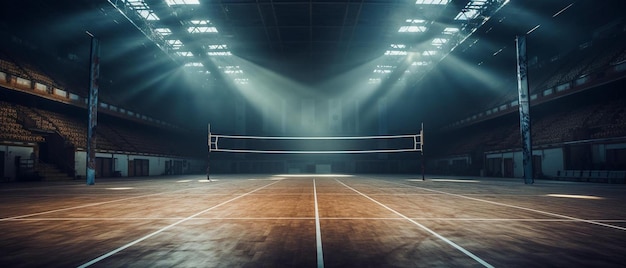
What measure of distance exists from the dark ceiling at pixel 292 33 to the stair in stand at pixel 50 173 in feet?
33.9

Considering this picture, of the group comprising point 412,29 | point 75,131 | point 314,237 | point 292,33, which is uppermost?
point 412,29

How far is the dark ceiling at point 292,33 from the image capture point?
25.6 metres

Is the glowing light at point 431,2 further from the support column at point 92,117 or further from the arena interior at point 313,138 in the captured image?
the support column at point 92,117

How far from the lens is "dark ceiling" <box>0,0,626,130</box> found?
25.6 m

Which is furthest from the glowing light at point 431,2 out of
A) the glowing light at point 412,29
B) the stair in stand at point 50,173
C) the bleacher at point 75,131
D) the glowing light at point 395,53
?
the stair in stand at point 50,173

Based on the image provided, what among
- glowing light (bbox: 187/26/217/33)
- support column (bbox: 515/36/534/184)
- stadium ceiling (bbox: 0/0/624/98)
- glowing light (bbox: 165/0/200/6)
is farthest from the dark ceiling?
support column (bbox: 515/36/534/184)

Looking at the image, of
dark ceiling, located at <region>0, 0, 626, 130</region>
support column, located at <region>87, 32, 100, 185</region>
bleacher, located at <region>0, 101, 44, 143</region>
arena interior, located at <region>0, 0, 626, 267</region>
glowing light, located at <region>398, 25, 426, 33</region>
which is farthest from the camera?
glowing light, located at <region>398, 25, 426, 33</region>

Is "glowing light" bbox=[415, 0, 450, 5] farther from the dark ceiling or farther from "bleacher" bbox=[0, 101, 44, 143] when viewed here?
"bleacher" bbox=[0, 101, 44, 143]

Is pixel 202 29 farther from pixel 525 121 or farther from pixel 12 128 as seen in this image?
pixel 525 121

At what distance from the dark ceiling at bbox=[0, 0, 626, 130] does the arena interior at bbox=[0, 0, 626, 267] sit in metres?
0.20

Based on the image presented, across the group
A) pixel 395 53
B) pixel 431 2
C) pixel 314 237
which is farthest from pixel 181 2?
pixel 314 237

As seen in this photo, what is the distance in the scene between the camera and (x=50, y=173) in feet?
83.6

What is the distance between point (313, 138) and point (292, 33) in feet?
35.2

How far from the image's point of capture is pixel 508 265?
404 centimetres
